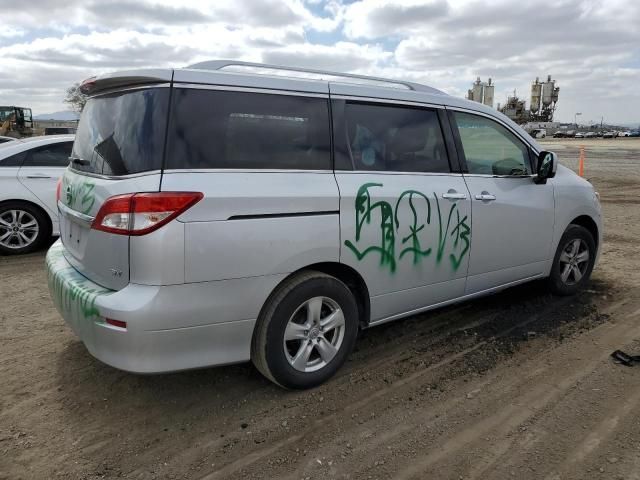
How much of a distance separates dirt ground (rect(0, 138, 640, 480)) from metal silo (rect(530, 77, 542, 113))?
354ft

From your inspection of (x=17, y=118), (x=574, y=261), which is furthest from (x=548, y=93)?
(x=574, y=261)

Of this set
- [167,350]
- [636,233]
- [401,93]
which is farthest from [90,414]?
[636,233]

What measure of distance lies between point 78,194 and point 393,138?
6.74 ft

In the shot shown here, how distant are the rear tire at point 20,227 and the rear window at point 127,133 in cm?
422

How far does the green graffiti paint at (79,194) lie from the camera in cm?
297

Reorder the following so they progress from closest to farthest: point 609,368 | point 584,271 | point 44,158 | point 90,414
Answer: point 90,414 < point 609,368 < point 584,271 < point 44,158

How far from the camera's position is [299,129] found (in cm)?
316

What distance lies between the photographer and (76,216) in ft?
10.3

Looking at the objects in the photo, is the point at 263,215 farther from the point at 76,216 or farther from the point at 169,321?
the point at 76,216

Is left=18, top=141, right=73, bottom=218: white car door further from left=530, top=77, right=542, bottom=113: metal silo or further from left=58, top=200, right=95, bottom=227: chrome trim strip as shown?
left=530, top=77, right=542, bottom=113: metal silo

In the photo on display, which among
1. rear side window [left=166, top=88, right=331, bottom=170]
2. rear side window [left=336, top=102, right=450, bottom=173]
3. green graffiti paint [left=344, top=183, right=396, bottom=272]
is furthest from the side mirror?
rear side window [left=166, top=88, right=331, bottom=170]

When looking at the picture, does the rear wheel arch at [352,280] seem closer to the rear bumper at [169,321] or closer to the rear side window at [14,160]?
the rear bumper at [169,321]

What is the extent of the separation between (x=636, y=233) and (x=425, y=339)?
19.1 feet

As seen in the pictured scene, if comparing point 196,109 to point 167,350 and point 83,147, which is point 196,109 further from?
point 167,350
